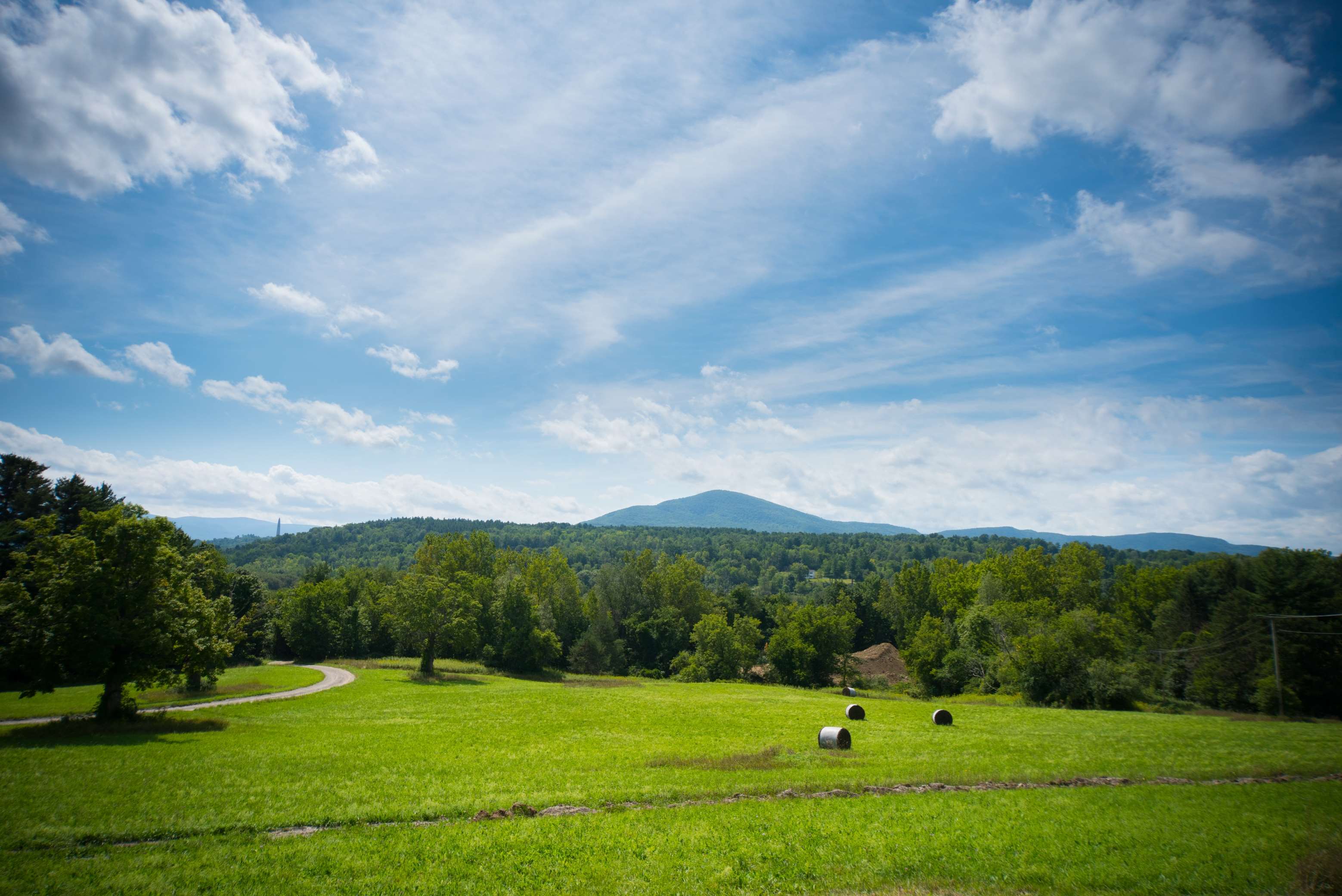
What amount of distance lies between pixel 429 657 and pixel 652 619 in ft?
127

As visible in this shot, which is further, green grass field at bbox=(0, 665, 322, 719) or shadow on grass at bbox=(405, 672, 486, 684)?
shadow on grass at bbox=(405, 672, 486, 684)

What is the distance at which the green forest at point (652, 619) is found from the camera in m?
27.2

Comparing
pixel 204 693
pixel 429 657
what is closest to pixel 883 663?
pixel 429 657

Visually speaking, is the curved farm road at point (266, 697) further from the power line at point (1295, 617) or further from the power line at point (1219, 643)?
the power line at point (1219, 643)

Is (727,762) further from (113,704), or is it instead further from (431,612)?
(431,612)

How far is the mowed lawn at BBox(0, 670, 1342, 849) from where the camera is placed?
16453mm

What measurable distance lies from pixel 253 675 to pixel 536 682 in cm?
2570

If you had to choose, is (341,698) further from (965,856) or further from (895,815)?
(965,856)

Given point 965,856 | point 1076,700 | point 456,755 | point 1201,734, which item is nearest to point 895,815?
point 965,856

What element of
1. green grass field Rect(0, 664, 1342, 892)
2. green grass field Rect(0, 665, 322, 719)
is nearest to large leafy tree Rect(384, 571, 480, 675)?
green grass field Rect(0, 665, 322, 719)

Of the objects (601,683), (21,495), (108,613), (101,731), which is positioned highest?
(21,495)

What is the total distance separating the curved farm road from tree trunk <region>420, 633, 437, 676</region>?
644cm

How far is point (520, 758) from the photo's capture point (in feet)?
81.1

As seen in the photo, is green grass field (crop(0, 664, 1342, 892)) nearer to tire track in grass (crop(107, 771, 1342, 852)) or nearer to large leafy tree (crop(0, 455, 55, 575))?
tire track in grass (crop(107, 771, 1342, 852))
